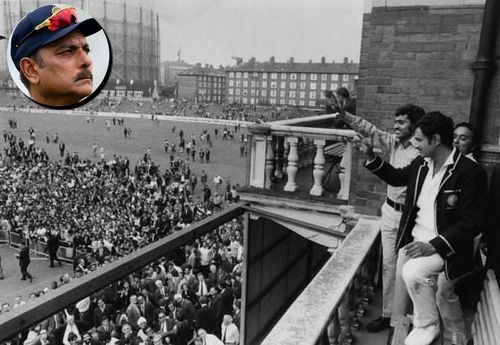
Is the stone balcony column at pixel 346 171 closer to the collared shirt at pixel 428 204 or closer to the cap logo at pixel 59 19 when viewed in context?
the collared shirt at pixel 428 204

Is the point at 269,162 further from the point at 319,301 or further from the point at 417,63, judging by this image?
the point at 319,301

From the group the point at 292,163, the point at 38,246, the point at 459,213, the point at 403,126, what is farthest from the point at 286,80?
the point at 459,213

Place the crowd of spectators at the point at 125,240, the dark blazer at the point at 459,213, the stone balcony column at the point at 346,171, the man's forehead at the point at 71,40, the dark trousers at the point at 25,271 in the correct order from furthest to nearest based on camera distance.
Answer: the dark trousers at the point at 25,271, the crowd of spectators at the point at 125,240, the stone balcony column at the point at 346,171, the dark blazer at the point at 459,213, the man's forehead at the point at 71,40

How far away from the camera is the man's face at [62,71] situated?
6.94 ft

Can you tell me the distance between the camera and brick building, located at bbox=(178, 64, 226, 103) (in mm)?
104812

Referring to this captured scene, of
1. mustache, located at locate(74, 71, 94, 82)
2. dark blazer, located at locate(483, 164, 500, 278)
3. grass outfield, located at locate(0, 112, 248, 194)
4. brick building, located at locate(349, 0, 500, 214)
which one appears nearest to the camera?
mustache, located at locate(74, 71, 94, 82)

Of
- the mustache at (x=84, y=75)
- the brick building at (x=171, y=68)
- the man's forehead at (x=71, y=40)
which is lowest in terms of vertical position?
the mustache at (x=84, y=75)

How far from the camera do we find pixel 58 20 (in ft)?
6.89

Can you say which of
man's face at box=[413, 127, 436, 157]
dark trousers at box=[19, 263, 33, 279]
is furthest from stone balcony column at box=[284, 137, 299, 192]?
dark trousers at box=[19, 263, 33, 279]

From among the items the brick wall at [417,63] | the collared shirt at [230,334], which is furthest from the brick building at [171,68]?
the brick wall at [417,63]

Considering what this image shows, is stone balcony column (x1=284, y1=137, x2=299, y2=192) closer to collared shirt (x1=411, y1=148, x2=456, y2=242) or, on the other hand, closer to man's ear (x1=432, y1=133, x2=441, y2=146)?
collared shirt (x1=411, y1=148, x2=456, y2=242)

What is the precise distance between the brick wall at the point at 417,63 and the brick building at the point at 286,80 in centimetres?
8944

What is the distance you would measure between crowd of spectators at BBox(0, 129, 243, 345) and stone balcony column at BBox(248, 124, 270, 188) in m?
2.85

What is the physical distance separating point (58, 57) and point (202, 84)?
10809 centimetres
